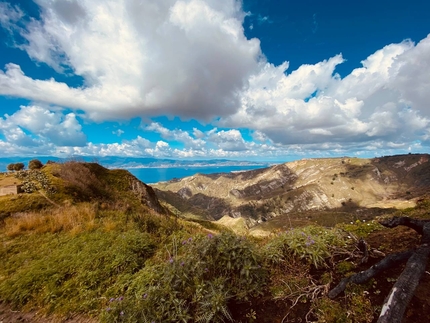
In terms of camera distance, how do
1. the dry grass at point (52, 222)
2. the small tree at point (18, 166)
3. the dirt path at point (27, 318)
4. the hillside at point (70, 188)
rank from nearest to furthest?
the dirt path at point (27, 318), the dry grass at point (52, 222), the hillside at point (70, 188), the small tree at point (18, 166)

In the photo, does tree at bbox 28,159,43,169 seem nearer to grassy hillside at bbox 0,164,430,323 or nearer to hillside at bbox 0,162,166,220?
hillside at bbox 0,162,166,220

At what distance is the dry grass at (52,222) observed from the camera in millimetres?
9861

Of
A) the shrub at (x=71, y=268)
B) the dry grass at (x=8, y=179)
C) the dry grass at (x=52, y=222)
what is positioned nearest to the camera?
the shrub at (x=71, y=268)

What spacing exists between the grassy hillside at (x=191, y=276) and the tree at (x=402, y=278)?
0.45 meters

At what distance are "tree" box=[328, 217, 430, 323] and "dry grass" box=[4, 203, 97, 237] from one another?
1037 centimetres

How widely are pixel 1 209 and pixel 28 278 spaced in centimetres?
852

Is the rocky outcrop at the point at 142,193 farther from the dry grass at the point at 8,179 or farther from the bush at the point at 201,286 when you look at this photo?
the bush at the point at 201,286

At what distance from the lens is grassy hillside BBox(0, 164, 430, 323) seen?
379 cm

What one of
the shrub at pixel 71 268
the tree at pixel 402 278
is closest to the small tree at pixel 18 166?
the shrub at pixel 71 268

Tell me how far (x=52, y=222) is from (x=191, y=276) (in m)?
9.45

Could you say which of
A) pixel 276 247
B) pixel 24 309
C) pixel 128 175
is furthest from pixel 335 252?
pixel 128 175

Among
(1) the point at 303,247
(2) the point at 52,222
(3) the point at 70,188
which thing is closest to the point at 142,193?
(3) the point at 70,188

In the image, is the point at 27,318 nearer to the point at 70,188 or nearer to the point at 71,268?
the point at 71,268

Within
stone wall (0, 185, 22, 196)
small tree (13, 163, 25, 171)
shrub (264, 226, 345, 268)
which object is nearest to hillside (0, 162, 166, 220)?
stone wall (0, 185, 22, 196)
